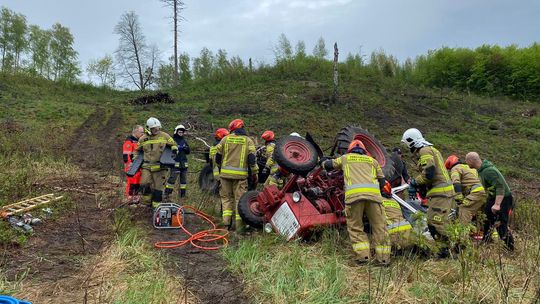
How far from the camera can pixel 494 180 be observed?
5.58 m

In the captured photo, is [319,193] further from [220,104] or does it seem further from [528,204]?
[220,104]

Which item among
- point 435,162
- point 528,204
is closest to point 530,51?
point 528,204

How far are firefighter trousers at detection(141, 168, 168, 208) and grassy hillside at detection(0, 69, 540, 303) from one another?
3.17 ft

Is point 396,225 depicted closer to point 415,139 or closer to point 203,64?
point 415,139

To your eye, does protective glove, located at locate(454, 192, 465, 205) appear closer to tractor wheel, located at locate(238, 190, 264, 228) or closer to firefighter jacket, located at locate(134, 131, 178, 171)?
tractor wheel, located at locate(238, 190, 264, 228)

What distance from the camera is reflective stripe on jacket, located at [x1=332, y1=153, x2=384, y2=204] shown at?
443cm

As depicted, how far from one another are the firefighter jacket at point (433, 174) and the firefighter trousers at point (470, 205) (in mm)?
827

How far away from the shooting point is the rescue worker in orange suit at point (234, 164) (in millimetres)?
5969

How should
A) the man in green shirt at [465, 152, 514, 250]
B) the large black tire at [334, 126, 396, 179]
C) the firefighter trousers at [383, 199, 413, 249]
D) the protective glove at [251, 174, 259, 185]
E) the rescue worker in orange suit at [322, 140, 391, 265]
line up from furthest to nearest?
the protective glove at [251, 174, 259, 185] < the large black tire at [334, 126, 396, 179] < the man in green shirt at [465, 152, 514, 250] < the firefighter trousers at [383, 199, 413, 249] < the rescue worker in orange suit at [322, 140, 391, 265]

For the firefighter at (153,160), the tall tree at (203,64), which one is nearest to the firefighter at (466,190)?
the firefighter at (153,160)

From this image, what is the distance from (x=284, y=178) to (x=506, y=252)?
2.84 meters

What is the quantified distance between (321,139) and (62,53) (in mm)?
27849

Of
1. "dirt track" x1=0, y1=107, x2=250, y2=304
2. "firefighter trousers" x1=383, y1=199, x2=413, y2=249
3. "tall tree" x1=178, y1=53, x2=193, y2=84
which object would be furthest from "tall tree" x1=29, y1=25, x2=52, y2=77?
"firefighter trousers" x1=383, y1=199, x2=413, y2=249

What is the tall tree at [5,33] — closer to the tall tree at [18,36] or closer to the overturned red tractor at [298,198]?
the tall tree at [18,36]
